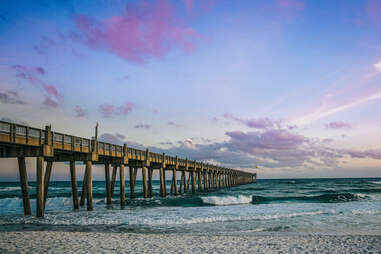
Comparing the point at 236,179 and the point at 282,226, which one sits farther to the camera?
the point at 236,179

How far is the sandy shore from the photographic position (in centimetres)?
1026

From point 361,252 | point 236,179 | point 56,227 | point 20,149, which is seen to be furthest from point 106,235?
point 236,179

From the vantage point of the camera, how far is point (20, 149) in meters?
17.5

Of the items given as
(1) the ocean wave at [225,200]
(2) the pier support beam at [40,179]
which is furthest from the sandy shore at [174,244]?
(1) the ocean wave at [225,200]

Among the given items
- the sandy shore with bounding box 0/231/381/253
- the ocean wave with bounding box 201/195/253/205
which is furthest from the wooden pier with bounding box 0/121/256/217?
the ocean wave with bounding box 201/195/253/205

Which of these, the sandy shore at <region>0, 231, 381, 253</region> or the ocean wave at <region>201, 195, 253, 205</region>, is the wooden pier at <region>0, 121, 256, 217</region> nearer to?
the sandy shore at <region>0, 231, 381, 253</region>

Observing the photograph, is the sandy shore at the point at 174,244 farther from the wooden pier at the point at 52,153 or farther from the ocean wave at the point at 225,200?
the ocean wave at the point at 225,200

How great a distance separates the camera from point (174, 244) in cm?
1129

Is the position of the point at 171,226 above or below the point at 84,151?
below

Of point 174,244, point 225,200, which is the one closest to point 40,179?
point 174,244

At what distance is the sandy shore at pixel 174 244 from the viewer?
404 inches

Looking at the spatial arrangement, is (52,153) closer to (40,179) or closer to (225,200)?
(40,179)

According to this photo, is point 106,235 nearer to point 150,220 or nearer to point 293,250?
point 150,220

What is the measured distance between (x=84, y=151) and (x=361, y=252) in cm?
1688
